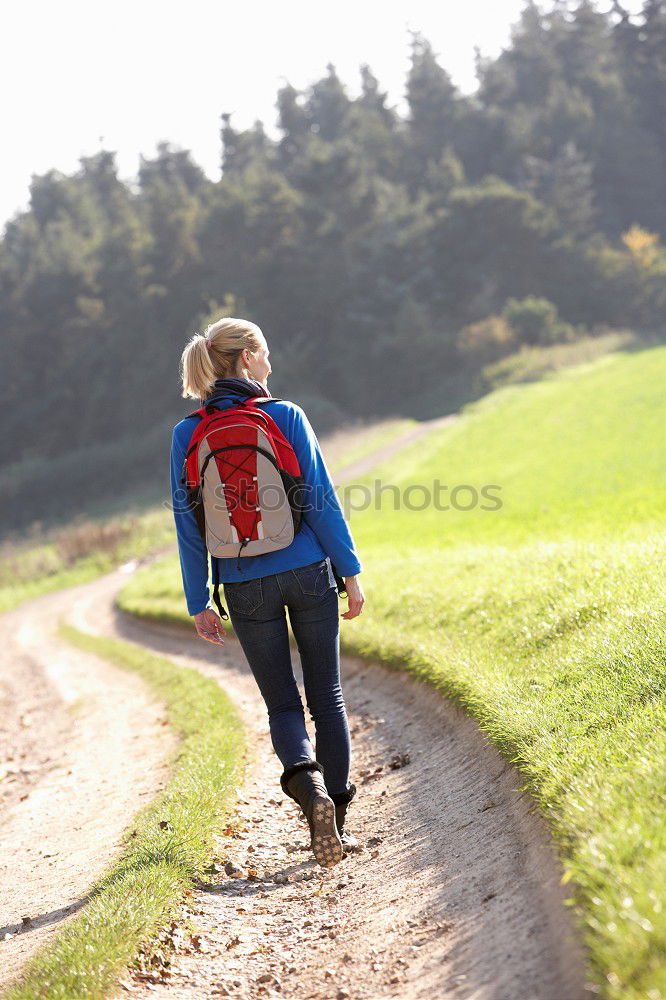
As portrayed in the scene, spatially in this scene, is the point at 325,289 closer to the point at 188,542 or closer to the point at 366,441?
the point at 366,441

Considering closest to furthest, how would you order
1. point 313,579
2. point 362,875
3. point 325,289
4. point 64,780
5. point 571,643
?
point 313,579 < point 362,875 < point 571,643 < point 64,780 < point 325,289

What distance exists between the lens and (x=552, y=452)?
1248 inches

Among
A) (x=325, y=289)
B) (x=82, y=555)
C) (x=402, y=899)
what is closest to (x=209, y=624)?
(x=402, y=899)

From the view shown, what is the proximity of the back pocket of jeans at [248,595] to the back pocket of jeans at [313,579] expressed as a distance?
→ 0.68ft

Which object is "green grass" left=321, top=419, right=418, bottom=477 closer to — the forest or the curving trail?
the forest

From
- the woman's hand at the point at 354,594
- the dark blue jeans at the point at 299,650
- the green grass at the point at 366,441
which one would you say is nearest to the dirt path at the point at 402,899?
the dark blue jeans at the point at 299,650

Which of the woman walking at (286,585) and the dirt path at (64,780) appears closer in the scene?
the woman walking at (286,585)

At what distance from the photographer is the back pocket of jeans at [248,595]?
197 inches

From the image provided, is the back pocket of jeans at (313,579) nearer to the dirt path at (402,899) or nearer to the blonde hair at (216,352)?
the blonde hair at (216,352)

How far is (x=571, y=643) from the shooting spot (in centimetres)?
727

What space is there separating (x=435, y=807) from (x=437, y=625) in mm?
4718

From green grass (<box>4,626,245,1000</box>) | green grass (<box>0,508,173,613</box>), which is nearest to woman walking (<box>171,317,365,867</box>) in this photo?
green grass (<box>4,626,245,1000</box>)

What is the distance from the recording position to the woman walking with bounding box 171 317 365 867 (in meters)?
5.02

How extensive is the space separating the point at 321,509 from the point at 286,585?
43 cm
